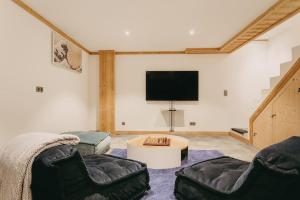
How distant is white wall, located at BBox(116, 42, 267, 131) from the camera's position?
586cm

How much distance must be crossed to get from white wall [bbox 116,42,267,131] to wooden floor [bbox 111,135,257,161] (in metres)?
0.71

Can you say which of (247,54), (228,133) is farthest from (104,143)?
(247,54)

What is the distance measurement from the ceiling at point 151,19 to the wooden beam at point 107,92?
0.88 metres

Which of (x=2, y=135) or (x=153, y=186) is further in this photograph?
(x=2, y=135)

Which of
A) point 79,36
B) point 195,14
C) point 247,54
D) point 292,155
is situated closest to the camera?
point 292,155

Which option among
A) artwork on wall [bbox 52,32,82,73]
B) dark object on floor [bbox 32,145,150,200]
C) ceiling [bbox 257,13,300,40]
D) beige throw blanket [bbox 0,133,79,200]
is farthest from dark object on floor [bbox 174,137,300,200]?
ceiling [bbox 257,13,300,40]

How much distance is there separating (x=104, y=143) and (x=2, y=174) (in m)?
2.20

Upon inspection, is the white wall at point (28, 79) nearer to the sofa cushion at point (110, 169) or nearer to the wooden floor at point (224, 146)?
the wooden floor at point (224, 146)

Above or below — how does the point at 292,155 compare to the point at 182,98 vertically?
below

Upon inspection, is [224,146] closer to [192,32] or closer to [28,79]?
[192,32]

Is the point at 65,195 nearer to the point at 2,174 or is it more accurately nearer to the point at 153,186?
the point at 2,174

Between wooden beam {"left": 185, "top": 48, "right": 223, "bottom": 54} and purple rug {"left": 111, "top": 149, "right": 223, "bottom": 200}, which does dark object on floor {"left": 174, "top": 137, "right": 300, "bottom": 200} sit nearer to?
purple rug {"left": 111, "top": 149, "right": 223, "bottom": 200}

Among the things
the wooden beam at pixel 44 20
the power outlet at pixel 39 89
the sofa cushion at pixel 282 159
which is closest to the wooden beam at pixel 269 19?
the sofa cushion at pixel 282 159

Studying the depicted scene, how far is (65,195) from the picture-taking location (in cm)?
143
